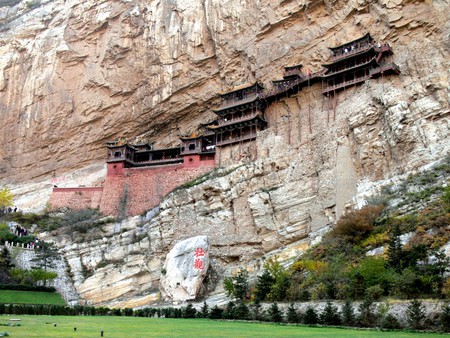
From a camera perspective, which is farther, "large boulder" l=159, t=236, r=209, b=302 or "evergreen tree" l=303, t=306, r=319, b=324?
"large boulder" l=159, t=236, r=209, b=302

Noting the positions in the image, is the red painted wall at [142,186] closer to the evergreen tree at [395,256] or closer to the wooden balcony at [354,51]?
the wooden balcony at [354,51]

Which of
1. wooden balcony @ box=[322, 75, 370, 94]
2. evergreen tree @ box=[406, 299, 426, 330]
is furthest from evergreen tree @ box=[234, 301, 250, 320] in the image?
wooden balcony @ box=[322, 75, 370, 94]

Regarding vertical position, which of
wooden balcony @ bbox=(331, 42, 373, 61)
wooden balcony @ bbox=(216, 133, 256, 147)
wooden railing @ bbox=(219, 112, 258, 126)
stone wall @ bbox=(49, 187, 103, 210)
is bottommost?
stone wall @ bbox=(49, 187, 103, 210)

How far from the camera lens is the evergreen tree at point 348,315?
16609mm

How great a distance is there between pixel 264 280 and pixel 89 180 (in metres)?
31.3

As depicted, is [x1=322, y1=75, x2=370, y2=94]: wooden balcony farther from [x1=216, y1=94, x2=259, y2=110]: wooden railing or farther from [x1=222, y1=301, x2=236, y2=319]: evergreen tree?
[x1=222, y1=301, x2=236, y2=319]: evergreen tree

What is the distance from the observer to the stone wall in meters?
44.4

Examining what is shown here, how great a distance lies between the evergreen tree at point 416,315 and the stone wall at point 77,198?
33468mm

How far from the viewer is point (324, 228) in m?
29.8

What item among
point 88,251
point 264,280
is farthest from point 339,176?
point 88,251

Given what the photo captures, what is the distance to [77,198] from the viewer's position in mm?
44906

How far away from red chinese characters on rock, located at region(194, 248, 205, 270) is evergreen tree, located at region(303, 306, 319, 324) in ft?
47.0

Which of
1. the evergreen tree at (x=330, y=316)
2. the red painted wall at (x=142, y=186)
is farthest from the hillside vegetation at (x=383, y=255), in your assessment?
the red painted wall at (x=142, y=186)

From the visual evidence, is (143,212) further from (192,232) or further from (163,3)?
(163,3)
